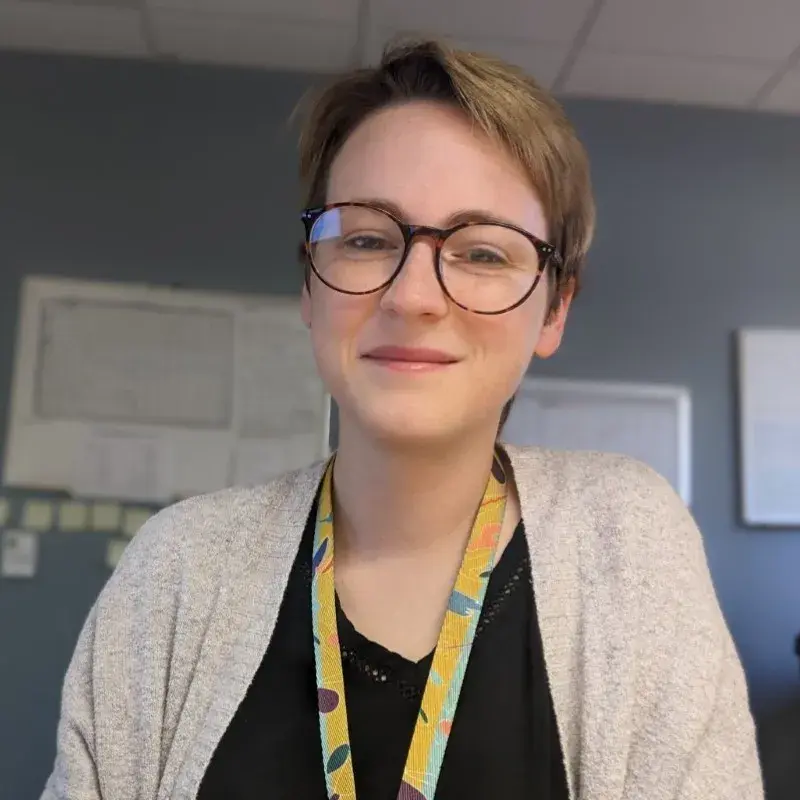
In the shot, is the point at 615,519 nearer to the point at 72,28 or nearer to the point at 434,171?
the point at 434,171

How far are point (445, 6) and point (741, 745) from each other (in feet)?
5.95

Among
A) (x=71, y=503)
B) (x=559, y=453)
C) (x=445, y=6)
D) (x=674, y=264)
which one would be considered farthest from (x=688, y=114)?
(x=71, y=503)

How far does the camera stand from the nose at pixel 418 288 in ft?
2.27

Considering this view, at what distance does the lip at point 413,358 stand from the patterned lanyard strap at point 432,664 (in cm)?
20

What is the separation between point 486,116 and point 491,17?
1356mm

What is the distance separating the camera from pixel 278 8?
1894 mm

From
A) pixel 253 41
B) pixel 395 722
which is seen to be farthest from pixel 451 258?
pixel 253 41

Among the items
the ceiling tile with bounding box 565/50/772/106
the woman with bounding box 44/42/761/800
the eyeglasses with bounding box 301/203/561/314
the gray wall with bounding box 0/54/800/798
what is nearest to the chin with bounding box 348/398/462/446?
the woman with bounding box 44/42/761/800

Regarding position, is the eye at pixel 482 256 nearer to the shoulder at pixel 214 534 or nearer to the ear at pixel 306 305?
the ear at pixel 306 305

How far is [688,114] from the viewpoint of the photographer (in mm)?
2301

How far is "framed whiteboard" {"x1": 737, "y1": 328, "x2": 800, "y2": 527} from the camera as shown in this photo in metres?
2.18

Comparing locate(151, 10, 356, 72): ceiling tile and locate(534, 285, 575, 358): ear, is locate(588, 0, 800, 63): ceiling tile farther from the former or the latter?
locate(534, 285, 575, 358): ear

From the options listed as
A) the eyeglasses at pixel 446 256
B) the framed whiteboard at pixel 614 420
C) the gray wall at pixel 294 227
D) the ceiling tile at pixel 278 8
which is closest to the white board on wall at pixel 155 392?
the gray wall at pixel 294 227

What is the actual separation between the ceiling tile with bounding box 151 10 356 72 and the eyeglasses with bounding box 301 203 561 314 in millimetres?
1438
